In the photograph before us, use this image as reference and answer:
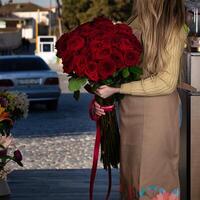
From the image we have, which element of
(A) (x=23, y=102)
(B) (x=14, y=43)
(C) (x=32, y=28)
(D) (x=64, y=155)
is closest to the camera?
(A) (x=23, y=102)

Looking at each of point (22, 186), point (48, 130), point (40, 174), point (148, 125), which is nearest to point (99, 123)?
point (148, 125)

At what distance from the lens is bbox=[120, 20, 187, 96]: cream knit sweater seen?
12.2 feet

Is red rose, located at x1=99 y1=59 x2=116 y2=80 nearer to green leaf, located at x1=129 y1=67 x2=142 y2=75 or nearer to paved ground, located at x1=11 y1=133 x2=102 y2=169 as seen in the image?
green leaf, located at x1=129 y1=67 x2=142 y2=75

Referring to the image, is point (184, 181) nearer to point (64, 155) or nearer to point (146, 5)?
point (146, 5)

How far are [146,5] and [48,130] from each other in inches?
450

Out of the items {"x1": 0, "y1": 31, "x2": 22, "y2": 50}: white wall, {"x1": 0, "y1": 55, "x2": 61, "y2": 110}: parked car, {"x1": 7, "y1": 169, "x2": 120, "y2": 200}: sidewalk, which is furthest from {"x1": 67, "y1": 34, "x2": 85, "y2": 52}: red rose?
{"x1": 0, "y1": 31, "x2": 22, "y2": 50}: white wall

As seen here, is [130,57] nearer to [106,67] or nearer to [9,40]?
[106,67]

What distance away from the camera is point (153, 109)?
12.6 ft

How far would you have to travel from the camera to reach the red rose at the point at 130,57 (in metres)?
3.69

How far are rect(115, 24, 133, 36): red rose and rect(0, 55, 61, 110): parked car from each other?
45.6 feet

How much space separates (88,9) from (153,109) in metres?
57.5

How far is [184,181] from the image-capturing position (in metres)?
5.09

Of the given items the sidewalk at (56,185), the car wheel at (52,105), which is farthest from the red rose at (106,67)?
the car wheel at (52,105)

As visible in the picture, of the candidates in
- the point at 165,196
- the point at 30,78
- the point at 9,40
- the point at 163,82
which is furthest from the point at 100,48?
the point at 9,40
